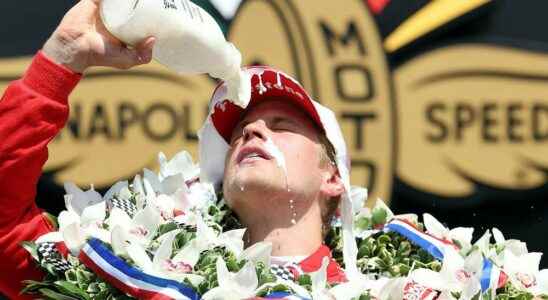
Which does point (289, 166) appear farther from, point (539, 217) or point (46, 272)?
point (539, 217)

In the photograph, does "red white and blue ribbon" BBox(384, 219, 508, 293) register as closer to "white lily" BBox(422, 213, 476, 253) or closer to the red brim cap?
"white lily" BBox(422, 213, 476, 253)

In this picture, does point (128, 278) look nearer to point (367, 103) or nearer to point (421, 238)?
point (421, 238)

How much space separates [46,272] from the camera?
207 centimetres

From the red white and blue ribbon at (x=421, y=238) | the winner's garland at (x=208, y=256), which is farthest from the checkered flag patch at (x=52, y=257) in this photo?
the red white and blue ribbon at (x=421, y=238)

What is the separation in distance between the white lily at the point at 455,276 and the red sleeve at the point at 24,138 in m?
0.70

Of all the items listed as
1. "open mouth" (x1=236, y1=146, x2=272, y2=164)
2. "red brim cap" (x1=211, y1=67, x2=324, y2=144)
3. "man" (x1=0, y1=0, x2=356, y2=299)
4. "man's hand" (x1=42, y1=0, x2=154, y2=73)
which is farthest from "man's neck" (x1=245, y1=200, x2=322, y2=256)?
"man's hand" (x1=42, y1=0, x2=154, y2=73)

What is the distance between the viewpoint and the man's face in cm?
224

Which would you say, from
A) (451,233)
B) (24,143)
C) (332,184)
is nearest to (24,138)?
(24,143)

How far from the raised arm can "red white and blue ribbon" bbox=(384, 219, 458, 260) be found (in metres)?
0.68

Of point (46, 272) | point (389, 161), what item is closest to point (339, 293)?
point (46, 272)

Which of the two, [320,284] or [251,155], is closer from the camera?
[320,284]

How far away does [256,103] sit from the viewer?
2.40 meters

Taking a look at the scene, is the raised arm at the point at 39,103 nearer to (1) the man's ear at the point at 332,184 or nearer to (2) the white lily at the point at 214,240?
(2) the white lily at the point at 214,240

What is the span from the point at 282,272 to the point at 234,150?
0.31 metres
